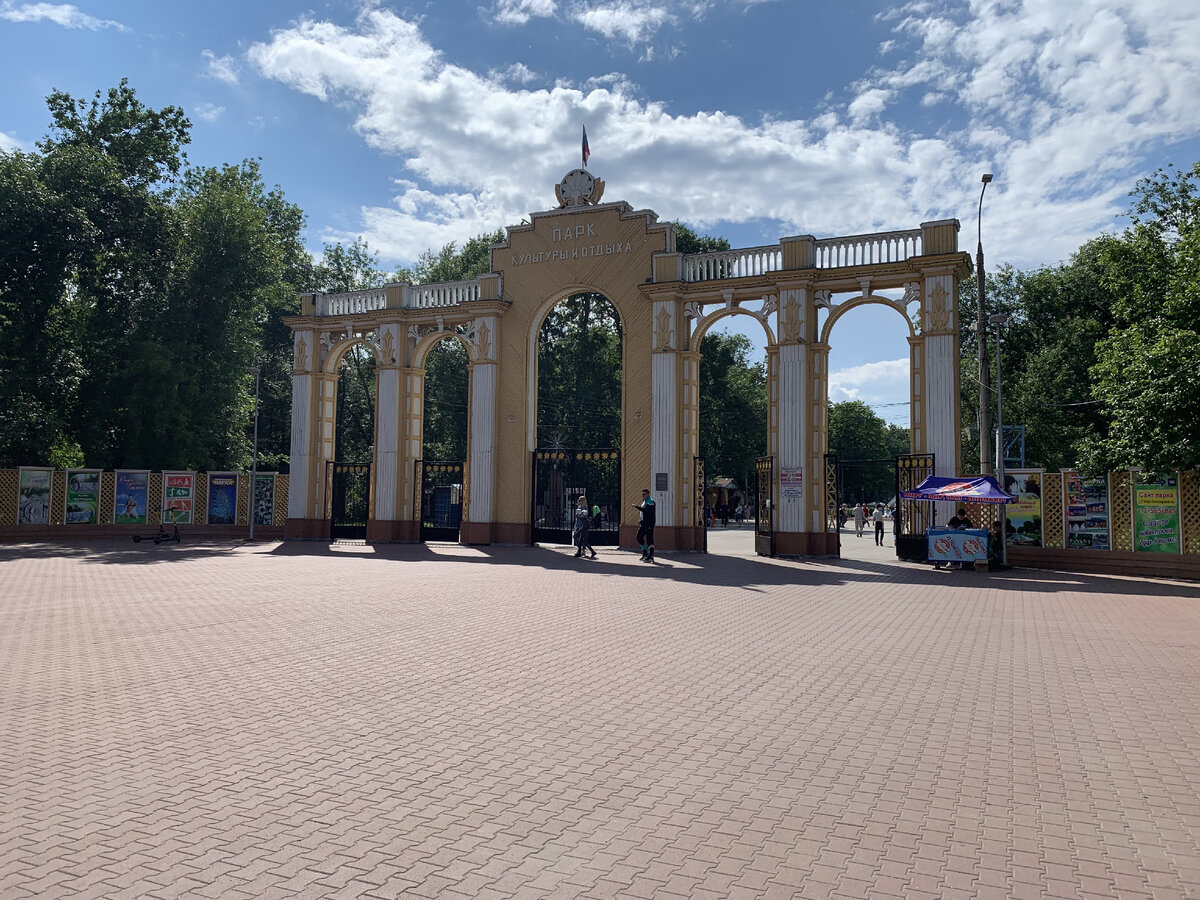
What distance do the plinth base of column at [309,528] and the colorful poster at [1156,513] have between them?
24.3 metres

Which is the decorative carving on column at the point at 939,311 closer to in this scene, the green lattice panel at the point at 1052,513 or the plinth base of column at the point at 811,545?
the green lattice panel at the point at 1052,513

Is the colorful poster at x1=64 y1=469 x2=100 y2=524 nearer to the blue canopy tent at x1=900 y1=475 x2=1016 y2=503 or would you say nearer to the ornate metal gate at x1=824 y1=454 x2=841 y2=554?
the ornate metal gate at x1=824 y1=454 x2=841 y2=554

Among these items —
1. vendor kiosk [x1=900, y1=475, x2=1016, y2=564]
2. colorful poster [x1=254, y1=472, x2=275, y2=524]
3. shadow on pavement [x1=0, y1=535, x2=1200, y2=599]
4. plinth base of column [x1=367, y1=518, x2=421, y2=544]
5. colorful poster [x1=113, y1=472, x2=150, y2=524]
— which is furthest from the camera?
colorful poster [x1=254, y1=472, x2=275, y2=524]

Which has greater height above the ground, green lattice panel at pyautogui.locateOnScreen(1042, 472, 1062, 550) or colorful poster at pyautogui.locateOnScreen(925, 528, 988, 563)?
green lattice panel at pyautogui.locateOnScreen(1042, 472, 1062, 550)

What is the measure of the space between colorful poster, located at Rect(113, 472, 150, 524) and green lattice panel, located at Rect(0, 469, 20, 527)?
9.41 feet

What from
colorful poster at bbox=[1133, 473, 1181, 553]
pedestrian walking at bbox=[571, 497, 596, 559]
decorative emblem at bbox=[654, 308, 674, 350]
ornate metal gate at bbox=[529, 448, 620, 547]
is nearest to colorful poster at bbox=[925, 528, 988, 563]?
colorful poster at bbox=[1133, 473, 1181, 553]

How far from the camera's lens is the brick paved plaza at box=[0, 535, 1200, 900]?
13.1 feet

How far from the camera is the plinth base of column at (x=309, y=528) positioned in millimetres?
30016

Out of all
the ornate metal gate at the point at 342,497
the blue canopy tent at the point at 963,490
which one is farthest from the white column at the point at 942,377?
the ornate metal gate at the point at 342,497

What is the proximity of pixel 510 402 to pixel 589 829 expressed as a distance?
23581mm

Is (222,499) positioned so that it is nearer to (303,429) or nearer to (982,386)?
(303,429)

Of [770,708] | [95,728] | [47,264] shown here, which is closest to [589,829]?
[770,708]

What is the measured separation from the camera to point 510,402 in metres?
27.6

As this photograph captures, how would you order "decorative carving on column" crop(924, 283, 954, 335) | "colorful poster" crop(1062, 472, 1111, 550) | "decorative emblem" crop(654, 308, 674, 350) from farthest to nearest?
"decorative emblem" crop(654, 308, 674, 350)
"decorative carving on column" crop(924, 283, 954, 335)
"colorful poster" crop(1062, 472, 1111, 550)
